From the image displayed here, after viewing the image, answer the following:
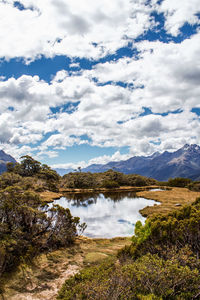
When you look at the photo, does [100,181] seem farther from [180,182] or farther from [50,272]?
[50,272]

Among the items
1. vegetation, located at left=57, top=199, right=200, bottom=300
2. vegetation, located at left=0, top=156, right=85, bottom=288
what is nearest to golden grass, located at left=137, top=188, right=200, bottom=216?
vegetation, located at left=0, top=156, right=85, bottom=288

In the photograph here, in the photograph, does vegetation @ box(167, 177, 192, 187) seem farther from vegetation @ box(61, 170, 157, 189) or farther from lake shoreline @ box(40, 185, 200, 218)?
lake shoreline @ box(40, 185, 200, 218)

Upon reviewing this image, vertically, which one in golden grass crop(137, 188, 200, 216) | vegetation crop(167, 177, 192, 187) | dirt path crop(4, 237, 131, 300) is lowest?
golden grass crop(137, 188, 200, 216)

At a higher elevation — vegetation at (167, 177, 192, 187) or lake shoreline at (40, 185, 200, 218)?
vegetation at (167, 177, 192, 187)

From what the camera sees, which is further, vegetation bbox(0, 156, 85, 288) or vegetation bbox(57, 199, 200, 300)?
vegetation bbox(0, 156, 85, 288)

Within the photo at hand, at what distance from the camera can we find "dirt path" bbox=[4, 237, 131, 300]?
1285 centimetres

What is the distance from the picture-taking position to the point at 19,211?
66.0 ft

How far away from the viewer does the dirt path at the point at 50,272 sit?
12.9 m

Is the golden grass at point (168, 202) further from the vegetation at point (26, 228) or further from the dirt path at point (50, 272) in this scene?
the vegetation at point (26, 228)

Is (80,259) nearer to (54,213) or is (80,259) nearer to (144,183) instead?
(54,213)

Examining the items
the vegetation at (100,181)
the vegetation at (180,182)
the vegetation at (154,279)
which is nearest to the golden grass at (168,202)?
the vegetation at (154,279)

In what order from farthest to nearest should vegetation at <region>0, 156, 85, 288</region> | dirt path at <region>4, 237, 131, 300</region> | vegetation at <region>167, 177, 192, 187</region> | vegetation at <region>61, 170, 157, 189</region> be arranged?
vegetation at <region>167, 177, 192, 187</region> < vegetation at <region>61, 170, 157, 189</region> < vegetation at <region>0, 156, 85, 288</region> < dirt path at <region>4, 237, 131, 300</region>

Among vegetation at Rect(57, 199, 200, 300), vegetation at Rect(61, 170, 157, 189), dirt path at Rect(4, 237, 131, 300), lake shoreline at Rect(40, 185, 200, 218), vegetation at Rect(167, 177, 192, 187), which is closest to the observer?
vegetation at Rect(57, 199, 200, 300)

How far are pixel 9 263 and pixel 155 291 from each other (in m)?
12.3
